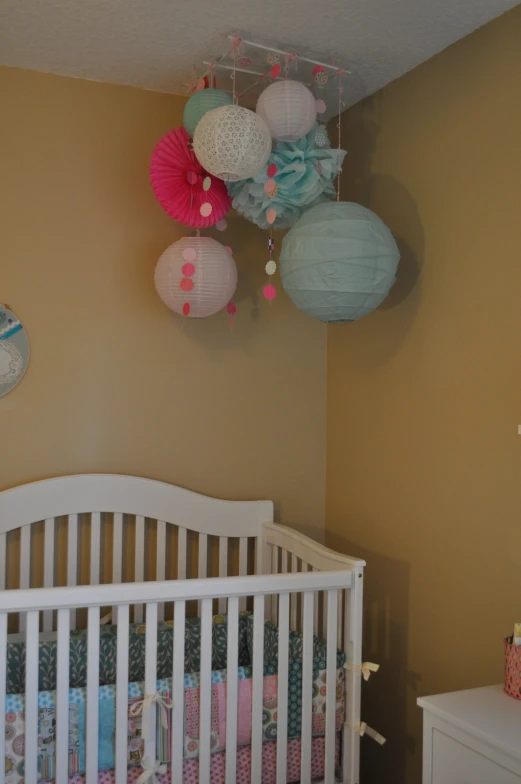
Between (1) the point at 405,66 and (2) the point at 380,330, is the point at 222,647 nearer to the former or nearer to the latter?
(2) the point at 380,330

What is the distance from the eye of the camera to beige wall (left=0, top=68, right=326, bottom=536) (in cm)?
250

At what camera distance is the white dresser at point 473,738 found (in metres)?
1.56

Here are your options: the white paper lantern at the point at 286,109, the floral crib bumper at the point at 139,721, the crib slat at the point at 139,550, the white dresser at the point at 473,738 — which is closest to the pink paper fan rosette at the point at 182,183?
the white paper lantern at the point at 286,109

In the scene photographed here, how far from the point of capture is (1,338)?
2451 mm

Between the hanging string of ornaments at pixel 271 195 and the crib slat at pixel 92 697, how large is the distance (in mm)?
1015

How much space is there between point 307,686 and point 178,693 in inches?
14.0

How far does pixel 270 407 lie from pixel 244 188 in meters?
0.89

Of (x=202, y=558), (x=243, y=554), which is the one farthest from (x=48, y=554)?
(x=243, y=554)

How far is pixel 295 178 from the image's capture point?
2.21 m

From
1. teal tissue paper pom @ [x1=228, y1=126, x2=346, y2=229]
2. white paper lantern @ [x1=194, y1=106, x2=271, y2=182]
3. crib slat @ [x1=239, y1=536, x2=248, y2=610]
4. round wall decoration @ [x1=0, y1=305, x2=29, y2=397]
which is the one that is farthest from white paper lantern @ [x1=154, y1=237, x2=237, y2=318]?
crib slat @ [x1=239, y1=536, x2=248, y2=610]

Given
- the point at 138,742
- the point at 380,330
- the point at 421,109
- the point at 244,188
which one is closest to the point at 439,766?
the point at 138,742

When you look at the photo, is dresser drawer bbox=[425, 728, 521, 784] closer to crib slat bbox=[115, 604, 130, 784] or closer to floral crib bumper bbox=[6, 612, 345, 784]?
floral crib bumper bbox=[6, 612, 345, 784]

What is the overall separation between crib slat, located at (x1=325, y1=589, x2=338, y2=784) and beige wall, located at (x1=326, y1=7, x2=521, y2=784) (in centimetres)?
40

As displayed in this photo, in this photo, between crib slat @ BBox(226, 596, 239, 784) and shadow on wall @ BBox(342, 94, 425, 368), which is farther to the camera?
shadow on wall @ BBox(342, 94, 425, 368)
